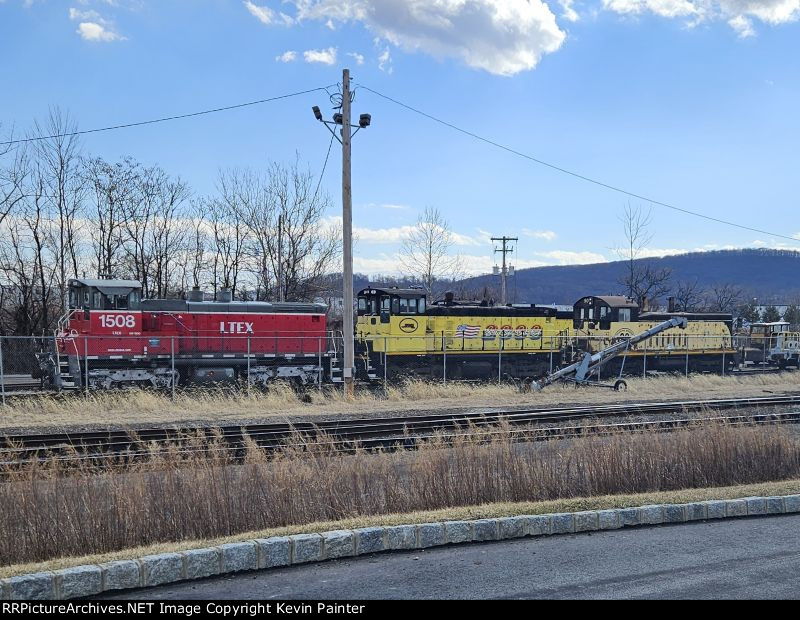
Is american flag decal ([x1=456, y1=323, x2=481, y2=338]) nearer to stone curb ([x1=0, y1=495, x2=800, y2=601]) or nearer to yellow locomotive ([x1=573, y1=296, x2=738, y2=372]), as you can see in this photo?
yellow locomotive ([x1=573, y1=296, x2=738, y2=372])

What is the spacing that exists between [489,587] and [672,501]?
3.62 metres

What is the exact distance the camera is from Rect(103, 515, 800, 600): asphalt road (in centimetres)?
573

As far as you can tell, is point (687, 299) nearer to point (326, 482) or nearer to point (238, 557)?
point (326, 482)

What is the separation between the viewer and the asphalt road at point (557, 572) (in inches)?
226

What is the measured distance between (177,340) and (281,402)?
5482 mm

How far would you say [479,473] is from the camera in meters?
8.92

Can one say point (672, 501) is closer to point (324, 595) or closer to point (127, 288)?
point (324, 595)

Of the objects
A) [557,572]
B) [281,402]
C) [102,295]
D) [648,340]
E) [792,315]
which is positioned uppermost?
[102,295]

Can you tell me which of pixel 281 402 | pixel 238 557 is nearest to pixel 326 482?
pixel 238 557

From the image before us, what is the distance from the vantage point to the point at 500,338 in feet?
94.8

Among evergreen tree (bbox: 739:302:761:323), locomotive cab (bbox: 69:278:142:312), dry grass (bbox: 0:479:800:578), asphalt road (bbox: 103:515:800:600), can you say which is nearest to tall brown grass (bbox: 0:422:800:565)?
dry grass (bbox: 0:479:800:578)

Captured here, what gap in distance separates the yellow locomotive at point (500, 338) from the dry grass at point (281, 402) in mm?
2135

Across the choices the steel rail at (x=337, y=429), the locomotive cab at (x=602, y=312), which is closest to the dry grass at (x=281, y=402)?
the steel rail at (x=337, y=429)
